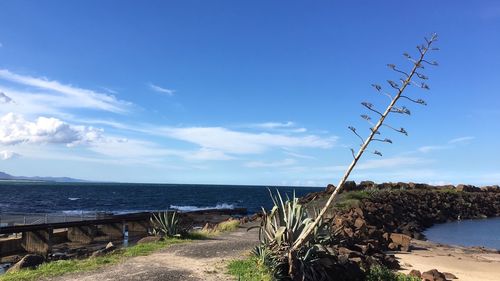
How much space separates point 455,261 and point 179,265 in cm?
1085

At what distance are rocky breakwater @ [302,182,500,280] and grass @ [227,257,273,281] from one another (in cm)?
219

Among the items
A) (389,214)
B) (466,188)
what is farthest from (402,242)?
(466,188)

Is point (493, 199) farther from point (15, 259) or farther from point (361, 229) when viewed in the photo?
point (15, 259)

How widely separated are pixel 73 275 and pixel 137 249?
3584 mm

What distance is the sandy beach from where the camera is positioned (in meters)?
15.2

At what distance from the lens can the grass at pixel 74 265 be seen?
35.1 feet

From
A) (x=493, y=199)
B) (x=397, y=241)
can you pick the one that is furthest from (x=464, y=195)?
(x=397, y=241)

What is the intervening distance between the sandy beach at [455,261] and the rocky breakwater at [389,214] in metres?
A: 0.70

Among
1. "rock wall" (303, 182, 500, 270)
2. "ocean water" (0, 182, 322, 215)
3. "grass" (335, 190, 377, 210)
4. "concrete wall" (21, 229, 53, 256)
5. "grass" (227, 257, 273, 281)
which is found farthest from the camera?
"ocean water" (0, 182, 322, 215)

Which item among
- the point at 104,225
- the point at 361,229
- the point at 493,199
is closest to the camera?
the point at 361,229

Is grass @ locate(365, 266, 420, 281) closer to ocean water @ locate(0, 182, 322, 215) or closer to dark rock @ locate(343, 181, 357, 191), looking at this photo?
dark rock @ locate(343, 181, 357, 191)

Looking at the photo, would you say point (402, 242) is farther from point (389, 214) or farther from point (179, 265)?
point (389, 214)

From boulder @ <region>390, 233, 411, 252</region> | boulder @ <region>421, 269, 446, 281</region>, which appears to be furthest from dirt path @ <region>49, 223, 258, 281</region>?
boulder @ <region>390, 233, 411, 252</region>

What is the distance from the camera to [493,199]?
2190 inches
